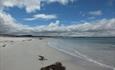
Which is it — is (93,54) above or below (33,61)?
below

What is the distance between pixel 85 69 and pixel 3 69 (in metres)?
2.88

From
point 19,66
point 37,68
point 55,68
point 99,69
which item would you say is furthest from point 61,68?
point 99,69

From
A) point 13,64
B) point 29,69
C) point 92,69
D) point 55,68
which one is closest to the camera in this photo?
point 55,68

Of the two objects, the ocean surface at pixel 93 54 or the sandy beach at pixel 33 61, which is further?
the ocean surface at pixel 93 54

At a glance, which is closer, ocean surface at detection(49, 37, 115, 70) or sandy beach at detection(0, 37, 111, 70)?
sandy beach at detection(0, 37, 111, 70)

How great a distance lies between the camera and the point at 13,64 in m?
7.54

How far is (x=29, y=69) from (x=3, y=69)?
0.78 meters

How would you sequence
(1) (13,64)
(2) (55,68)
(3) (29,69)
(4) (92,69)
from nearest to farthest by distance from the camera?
1. (2) (55,68)
2. (3) (29,69)
3. (1) (13,64)
4. (4) (92,69)

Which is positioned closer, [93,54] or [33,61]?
[33,61]

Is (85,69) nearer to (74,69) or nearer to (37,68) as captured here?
(74,69)

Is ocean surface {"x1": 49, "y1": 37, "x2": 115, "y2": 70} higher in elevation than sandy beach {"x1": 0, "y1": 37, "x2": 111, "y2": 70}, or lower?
lower

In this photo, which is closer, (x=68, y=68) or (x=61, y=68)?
(x=61, y=68)

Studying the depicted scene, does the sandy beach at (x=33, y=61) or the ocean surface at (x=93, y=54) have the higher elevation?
the sandy beach at (x=33, y=61)

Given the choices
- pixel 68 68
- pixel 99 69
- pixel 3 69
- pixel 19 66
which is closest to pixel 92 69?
pixel 99 69
